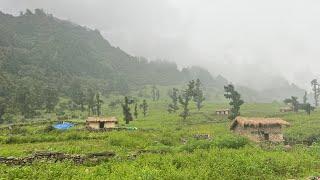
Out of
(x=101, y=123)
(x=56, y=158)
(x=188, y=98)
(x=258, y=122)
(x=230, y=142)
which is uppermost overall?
(x=188, y=98)

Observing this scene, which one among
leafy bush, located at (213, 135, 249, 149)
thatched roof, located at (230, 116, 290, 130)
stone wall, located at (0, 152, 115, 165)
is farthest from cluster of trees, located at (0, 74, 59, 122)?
stone wall, located at (0, 152, 115, 165)

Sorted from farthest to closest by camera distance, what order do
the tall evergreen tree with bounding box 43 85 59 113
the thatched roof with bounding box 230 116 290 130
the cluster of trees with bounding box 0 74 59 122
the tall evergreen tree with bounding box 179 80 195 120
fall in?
the tall evergreen tree with bounding box 43 85 59 113 < the cluster of trees with bounding box 0 74 59 122 < the tall evergreen tree with bounding box 179 80 195 120 < the thatched roof with bounding box 230 116 290 130

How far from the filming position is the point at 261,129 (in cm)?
6372

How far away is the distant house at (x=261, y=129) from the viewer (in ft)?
206

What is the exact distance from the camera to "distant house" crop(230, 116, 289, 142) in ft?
206

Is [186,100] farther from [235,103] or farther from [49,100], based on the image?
[49,100]

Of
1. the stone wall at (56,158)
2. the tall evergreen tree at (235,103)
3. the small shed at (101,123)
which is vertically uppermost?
the tall evergreen tree at (235,103)

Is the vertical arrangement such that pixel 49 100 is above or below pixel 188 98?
below

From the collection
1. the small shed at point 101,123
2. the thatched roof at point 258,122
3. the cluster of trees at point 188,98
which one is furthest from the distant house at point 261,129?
the cluster of trees at point 188,98

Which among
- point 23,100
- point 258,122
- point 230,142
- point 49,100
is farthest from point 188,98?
point 230,142

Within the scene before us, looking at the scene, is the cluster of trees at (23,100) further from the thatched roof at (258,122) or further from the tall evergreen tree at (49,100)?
the thatched roof at (258,122)

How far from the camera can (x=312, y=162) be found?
118 ft

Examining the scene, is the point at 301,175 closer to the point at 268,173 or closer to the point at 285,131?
the point at 268,173

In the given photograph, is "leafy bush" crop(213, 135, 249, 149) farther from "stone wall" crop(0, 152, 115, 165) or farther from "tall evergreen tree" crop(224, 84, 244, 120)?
"tall evergreen tree" crop(224, 84, 244, 120)
